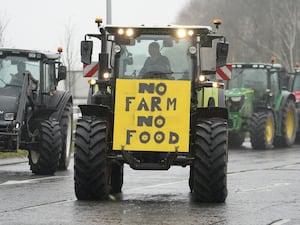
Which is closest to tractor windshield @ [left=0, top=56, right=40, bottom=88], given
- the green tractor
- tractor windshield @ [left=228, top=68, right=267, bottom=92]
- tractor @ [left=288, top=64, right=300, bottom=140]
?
the green tractor

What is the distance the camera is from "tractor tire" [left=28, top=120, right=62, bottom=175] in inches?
768

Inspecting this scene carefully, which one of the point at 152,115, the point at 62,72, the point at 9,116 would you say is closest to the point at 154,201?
the point at 152,115

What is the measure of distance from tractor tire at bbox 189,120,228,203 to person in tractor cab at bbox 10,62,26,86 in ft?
22.9

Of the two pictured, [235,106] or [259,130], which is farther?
[235,106]

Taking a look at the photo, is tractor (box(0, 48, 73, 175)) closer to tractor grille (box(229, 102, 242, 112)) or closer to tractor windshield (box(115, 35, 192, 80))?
tractor windshield (box(115, 35, 192, 80))

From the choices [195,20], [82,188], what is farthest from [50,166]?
[195,20]

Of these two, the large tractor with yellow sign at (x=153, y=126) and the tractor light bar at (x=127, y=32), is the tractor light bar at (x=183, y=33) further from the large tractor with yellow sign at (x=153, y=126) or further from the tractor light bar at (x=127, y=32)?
the tractor light bar at (x=127, y=32)

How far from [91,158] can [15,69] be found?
6.93m

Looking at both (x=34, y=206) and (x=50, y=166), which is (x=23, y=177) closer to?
(x=50, y=166)

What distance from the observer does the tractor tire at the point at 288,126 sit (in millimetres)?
31734

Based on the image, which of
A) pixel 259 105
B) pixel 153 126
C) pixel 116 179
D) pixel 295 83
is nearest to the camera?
pixel 153 126

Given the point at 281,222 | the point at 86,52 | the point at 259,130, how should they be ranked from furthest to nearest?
the point at 259,130
the point at 86,52
the point at 281,222

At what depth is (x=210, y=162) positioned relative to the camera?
1415 cm

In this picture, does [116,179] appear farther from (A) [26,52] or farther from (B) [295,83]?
(B) [295,83]
